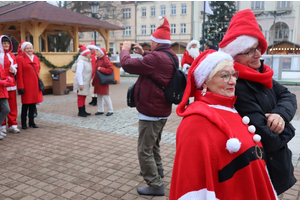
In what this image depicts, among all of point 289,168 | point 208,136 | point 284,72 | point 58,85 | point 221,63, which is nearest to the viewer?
point 208,136

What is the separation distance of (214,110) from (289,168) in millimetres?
782

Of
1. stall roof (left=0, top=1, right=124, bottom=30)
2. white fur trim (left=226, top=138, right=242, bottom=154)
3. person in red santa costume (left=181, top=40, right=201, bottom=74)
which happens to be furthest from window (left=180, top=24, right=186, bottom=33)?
white fur trim (left=226, top=138, right=242, bottom=154)

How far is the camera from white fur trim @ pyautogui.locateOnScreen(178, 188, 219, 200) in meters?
1.57

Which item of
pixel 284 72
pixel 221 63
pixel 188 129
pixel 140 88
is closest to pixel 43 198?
pixel 140 88

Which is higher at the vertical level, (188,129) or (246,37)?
(246,37)

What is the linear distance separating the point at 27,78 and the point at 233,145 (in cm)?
606

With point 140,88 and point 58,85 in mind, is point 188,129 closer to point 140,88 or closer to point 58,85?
point 140,88

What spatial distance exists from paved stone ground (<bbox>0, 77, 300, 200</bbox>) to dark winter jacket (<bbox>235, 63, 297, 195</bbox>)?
5.77ft

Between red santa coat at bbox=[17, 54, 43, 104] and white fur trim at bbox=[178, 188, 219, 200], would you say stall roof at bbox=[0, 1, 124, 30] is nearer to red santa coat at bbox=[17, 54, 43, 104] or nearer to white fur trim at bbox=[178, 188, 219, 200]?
red santa coat at bbox=[17, 54, 43, 104]

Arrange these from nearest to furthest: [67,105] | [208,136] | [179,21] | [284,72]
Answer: [208,136]
[67,105]
[284,72]
[179,21]

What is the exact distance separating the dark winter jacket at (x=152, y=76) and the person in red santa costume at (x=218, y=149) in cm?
157

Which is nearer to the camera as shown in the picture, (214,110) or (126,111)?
(214,110)

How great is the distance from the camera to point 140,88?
348 cm

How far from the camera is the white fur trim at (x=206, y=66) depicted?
5.91ft
